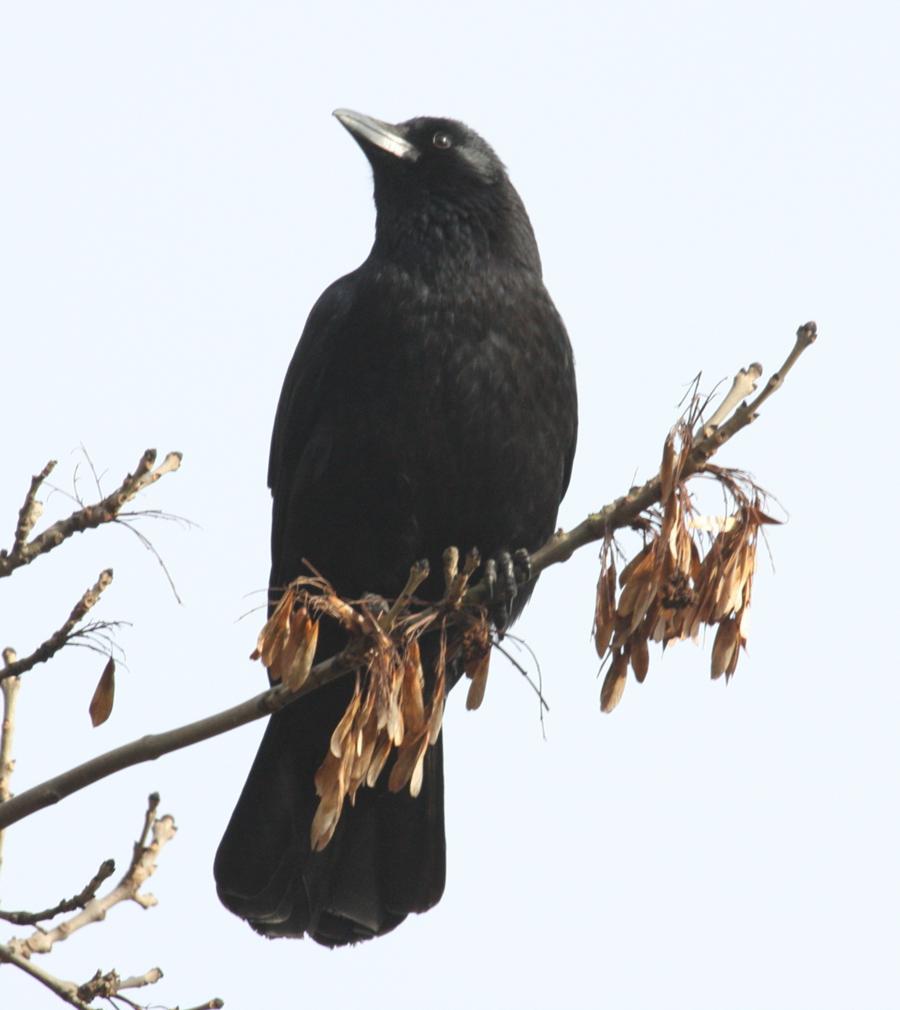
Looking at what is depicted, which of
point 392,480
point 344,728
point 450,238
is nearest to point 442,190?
point 450,238

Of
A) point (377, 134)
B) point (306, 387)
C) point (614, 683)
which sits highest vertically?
point (377, 134)

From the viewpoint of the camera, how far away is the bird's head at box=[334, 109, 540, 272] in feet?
21.2

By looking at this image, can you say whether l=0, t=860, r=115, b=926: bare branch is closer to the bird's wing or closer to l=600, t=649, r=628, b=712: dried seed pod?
l=600, t=649, r=628, b=712: dried seed pod

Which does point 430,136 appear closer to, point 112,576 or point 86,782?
point 112,576

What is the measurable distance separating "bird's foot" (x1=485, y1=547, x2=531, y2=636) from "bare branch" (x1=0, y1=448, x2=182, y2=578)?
164 cm

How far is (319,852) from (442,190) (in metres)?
2.64

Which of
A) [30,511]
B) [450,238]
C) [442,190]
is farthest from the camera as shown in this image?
[442,190]

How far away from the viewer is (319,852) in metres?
5.98

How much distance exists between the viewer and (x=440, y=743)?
251 inches

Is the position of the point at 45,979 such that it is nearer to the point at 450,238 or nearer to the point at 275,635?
the point at 275,635

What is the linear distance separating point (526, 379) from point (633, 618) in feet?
7.23

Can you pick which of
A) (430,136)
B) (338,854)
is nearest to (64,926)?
(338,854)

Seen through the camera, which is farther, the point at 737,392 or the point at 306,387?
the point at 306,387

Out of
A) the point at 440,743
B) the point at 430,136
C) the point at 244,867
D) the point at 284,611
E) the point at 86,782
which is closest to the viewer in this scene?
the point at 86,782
